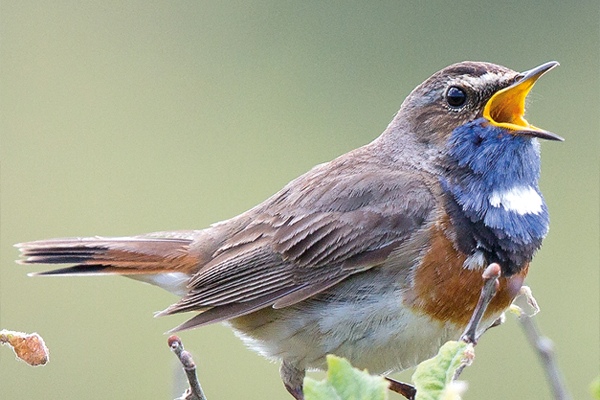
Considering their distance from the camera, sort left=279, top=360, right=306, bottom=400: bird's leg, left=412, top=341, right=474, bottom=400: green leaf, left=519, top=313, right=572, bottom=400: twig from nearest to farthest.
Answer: left=412, top=341, right=474, bottom=400: green leaf < left=519, top=313, right=572, bottom=400: twig < left=279, top=360, right=306, bottom=400: bird's leg

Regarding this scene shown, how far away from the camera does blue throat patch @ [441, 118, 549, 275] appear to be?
4.47m

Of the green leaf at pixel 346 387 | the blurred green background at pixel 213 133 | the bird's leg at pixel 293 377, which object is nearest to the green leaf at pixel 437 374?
the green leaf at pixel 346 387

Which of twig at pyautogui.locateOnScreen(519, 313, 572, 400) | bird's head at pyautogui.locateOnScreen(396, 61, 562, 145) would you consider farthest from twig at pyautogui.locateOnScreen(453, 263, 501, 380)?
bird's head at pyautogui.locateOnScreen(396, 61, 562, 145)

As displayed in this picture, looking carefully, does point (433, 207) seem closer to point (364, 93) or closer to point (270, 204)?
point (270, 204)

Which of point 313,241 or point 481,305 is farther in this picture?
point 313,241

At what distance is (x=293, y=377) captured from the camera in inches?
187

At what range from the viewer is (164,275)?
5078 millimetres

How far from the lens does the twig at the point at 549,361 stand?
2.72 meters

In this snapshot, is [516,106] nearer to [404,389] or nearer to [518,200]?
[518,200]

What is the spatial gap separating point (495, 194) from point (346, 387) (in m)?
2.37

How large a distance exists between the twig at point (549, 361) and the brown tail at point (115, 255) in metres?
2.19

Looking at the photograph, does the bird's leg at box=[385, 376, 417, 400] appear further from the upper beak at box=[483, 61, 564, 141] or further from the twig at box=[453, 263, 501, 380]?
the twig at box=[453, 263, 501, 380]

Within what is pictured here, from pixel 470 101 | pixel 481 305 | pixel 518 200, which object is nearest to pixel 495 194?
pixel 518 200

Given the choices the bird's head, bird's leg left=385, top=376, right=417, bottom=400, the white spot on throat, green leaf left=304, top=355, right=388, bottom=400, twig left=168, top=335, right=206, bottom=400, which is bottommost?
bird's leg left=385, top=376, right=417, bottom=400
